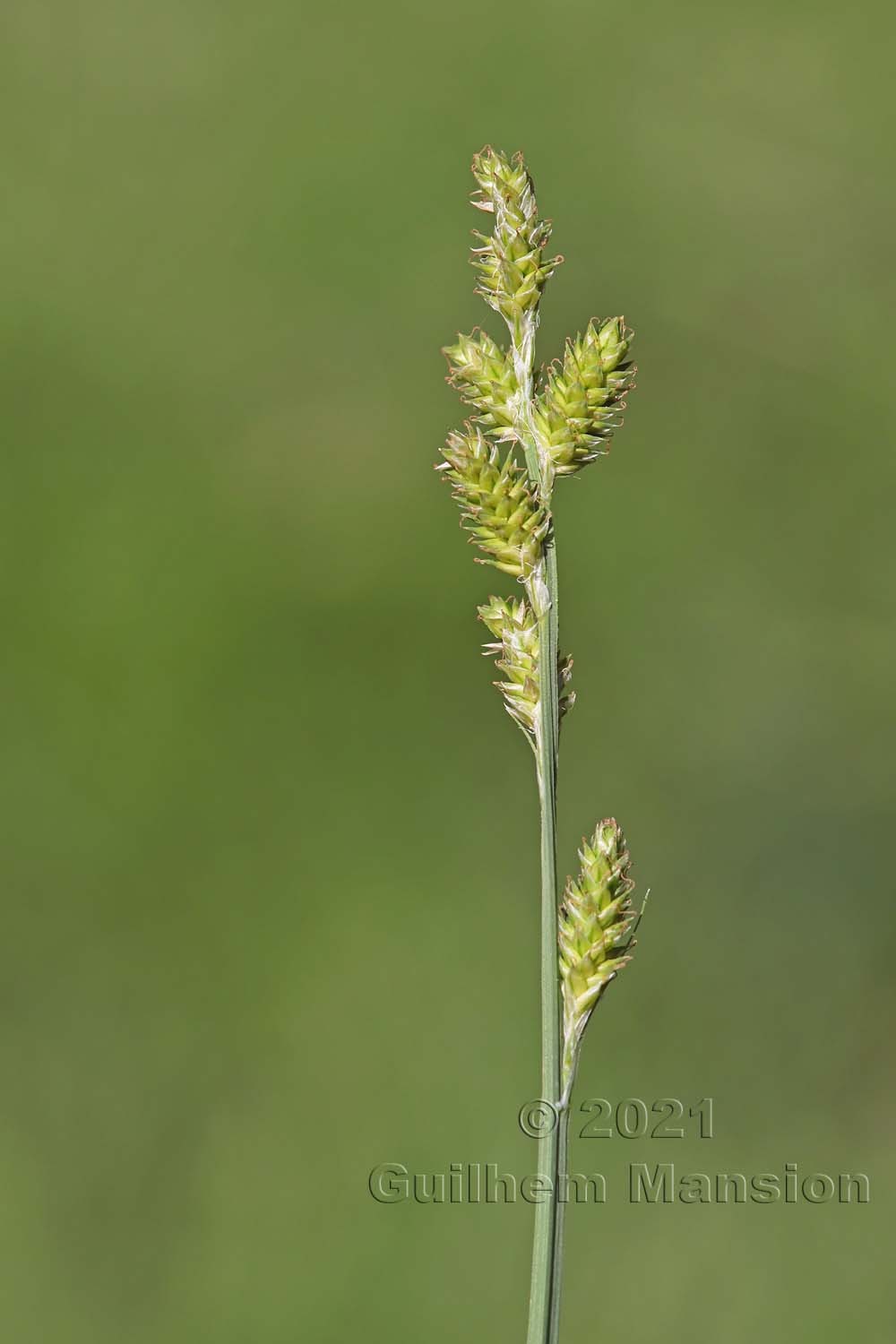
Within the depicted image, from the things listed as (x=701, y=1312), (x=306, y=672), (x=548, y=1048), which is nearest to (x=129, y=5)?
(x=306, y=672)

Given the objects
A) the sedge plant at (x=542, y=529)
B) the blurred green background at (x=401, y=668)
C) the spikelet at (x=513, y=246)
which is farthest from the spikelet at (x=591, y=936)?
the blurred green background at (x=401, y=668)

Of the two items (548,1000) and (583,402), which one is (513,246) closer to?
(583,402)

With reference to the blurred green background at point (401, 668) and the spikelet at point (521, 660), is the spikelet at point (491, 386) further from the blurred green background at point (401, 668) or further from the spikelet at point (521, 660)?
the blurred green background at point (401, 668)

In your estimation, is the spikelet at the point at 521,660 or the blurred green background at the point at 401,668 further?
the blurred green background at the point at 401,668

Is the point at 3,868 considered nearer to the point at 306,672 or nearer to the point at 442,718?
the point at 306,672

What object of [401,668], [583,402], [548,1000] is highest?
[401,668]

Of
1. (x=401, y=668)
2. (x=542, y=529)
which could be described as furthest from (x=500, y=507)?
(x=401, y=668)
